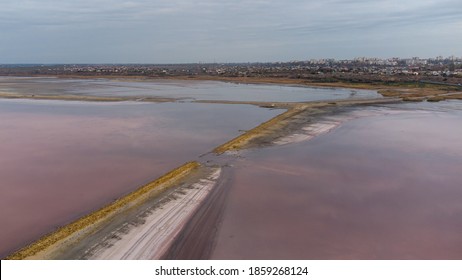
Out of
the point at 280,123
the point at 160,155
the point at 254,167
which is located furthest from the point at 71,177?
the point at 280,123

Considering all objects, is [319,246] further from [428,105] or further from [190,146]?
[428,105]

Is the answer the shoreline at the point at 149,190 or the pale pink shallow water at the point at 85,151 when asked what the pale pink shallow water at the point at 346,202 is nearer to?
the shoreline at the point at 149,190

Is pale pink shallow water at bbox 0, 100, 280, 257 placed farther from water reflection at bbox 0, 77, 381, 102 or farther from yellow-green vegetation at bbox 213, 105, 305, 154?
water reflection at bbox 0, 77, 381, 102

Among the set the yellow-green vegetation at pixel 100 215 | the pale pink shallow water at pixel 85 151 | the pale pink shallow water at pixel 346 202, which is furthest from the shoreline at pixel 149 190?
the pale pink shallow water at pixel 346 202

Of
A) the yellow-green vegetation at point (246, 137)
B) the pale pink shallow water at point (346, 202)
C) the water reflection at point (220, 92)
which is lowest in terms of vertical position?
the pale pink shallow water at point (346, 202)

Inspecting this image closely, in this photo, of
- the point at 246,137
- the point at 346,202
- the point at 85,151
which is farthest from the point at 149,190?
the point at 246,137
